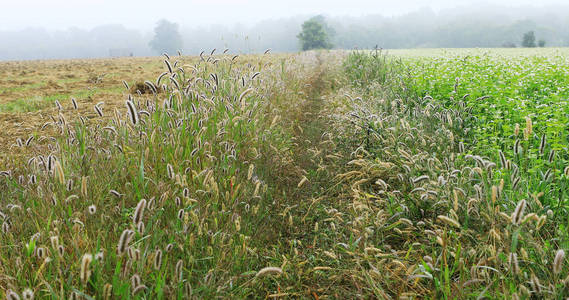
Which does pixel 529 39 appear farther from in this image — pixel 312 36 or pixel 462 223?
pixel 462 223

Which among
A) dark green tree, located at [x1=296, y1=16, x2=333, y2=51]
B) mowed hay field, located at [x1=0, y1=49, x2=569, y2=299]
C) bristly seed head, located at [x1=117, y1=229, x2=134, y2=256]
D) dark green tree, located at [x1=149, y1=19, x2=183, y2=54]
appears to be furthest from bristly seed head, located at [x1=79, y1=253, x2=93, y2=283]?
dark green tree, located at [x1=149, y1=19, x2=183, y2=54]

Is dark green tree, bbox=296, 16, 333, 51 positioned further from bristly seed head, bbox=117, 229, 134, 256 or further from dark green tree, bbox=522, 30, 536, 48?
bristly seed head, bbox=117, 229, 134, 256

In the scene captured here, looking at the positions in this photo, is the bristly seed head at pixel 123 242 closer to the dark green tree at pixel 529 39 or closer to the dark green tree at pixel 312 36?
the dark green tree at pixel 529 39

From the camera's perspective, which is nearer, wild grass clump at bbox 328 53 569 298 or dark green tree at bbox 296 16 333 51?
wild grass clump at bbox 328 53 569 298

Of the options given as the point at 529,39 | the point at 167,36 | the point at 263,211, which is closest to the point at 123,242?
the point at 263,211

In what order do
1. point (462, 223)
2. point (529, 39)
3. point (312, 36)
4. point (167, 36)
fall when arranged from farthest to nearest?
point (167, 36) < point (312, 36) < point (529, 39) < point (462, 223)

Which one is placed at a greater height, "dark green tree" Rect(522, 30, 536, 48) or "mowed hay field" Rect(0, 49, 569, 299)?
"dark green tree" Rect(522, 30, 536, 48)

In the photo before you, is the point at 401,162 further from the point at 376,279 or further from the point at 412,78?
the point at 412,78

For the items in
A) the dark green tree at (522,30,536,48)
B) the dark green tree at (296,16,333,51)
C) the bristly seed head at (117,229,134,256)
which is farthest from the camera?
the dark green tree at (296,16,333,51)

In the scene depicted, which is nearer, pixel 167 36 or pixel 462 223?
pixel 462 223

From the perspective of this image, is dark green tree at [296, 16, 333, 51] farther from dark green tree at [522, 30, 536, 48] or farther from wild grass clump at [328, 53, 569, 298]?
wild grass clump at [328, 53, 569, 298]

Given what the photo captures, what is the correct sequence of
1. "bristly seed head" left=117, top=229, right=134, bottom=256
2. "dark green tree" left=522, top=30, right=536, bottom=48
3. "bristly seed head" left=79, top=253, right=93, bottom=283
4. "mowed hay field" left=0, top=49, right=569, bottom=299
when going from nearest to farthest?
"bristly seed head" left=79, top=253, right=93, bottom=283, "bristly seed head" left=117, top=229, right=134, bottom=256, "mowed hay field" left=0, top=49, right=569, bottom=299, "dark green tree" left=522, top=30, right=536, bottom=48

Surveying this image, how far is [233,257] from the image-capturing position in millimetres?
2275

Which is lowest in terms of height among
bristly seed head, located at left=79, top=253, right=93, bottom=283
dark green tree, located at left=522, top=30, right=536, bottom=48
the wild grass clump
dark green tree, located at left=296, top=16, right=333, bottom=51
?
the wild grass clump
